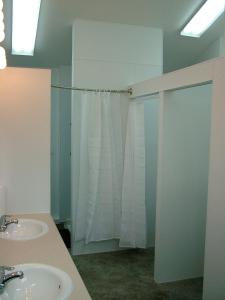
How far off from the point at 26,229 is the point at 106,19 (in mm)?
2340

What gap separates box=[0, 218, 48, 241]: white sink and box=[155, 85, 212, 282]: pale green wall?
1.16 m

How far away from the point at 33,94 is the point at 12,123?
25 centimetres

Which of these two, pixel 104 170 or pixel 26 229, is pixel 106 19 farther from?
pixel 26 229

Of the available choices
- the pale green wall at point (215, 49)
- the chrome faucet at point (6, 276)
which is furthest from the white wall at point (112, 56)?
the chrome faucet at point (6, 276)

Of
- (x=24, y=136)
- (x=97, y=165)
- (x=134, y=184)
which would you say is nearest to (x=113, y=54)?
(x=97, y=165)

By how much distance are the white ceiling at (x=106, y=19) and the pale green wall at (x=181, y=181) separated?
0.96 meters

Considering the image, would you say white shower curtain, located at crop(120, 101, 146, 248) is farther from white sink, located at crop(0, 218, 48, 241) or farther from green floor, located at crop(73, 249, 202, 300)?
white sink, located at crop(0, 218, 48, 241)

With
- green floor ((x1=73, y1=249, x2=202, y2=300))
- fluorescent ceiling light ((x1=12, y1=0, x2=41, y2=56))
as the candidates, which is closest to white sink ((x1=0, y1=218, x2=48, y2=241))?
green floor ((x1=73, y1=249, x2=202, y2=300))

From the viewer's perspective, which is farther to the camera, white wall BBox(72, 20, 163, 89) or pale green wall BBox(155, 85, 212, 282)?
white wall BBox(72, 20, 163, 89)

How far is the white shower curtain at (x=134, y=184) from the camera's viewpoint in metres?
3.40

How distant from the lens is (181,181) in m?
2.83

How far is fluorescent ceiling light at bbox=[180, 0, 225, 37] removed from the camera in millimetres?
3178

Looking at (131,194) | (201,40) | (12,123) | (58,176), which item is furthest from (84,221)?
(201,40)

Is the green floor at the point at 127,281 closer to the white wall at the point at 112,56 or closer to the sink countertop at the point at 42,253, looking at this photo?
the white wall at the point at 112,56
